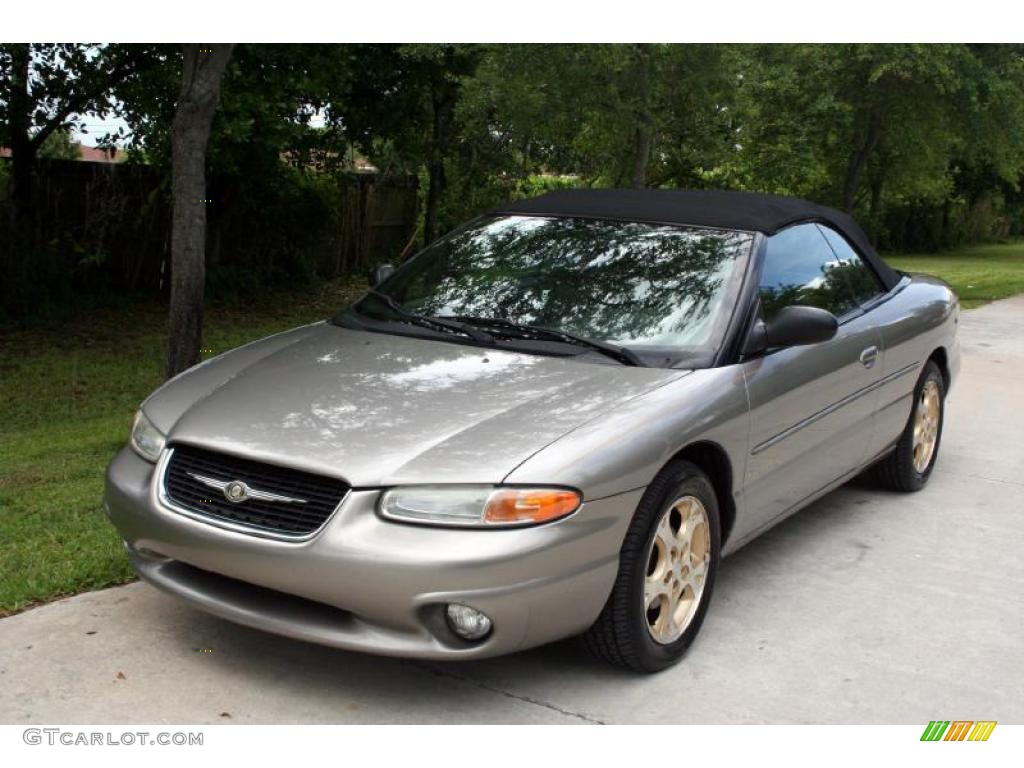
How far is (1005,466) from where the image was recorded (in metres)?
7.18

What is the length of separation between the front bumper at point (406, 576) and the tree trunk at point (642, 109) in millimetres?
7430

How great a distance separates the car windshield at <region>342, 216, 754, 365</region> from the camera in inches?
187

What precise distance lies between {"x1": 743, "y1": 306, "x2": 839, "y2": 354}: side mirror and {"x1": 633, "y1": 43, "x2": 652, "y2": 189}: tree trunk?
6209mm

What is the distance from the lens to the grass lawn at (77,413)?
195 inches

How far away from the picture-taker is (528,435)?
154 inches

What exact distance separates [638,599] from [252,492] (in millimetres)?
1240

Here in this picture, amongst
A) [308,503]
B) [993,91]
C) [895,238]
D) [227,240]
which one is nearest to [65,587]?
[308,503]

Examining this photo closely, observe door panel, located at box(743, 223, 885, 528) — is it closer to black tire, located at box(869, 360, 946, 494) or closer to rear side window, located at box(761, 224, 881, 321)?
rear side window, located at box(761, 224, 881, 321)

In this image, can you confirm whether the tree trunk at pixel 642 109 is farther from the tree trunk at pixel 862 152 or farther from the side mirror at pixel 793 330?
the tree trunk at pixel 862 152

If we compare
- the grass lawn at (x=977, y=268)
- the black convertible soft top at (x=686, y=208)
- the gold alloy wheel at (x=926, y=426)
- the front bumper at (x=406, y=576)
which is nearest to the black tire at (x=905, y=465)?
the gold alloy wheel at (x=926, y=426)

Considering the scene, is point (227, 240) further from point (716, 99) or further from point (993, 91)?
point (993, 91)
